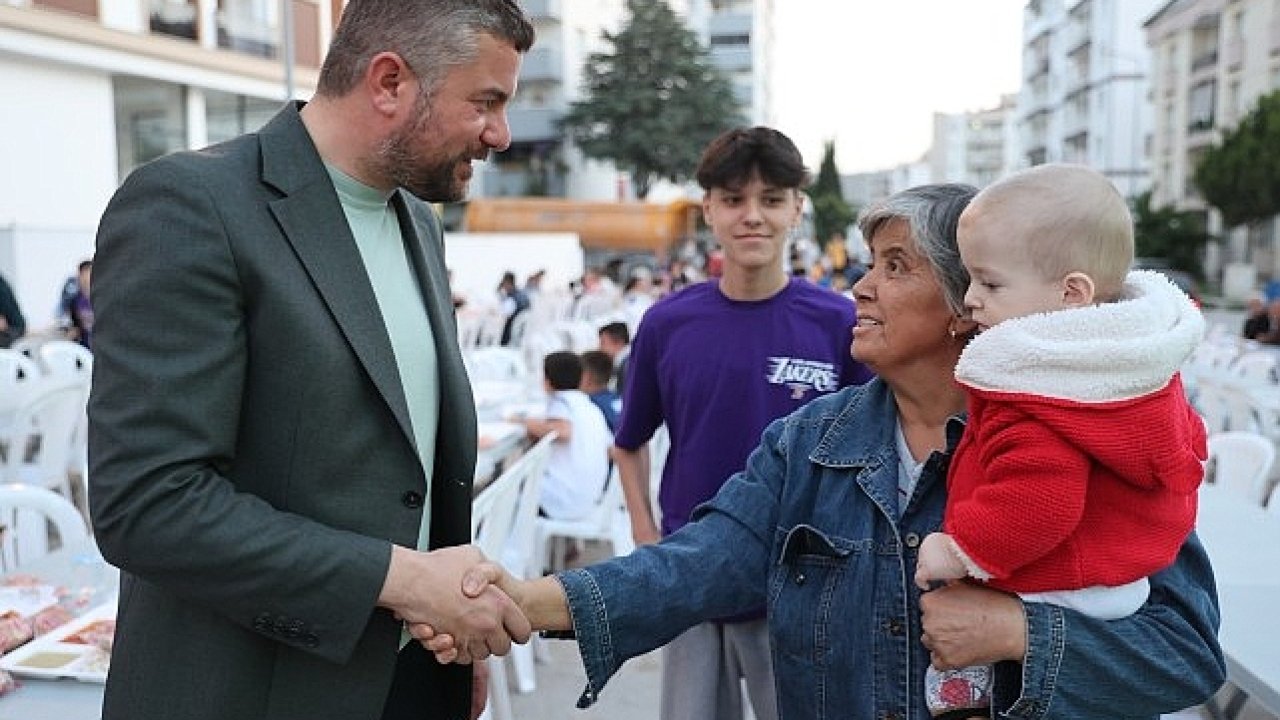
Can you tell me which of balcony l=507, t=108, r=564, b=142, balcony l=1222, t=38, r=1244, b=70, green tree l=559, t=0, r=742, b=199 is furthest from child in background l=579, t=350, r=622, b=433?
balcony l=507, t=108, r=564, b=142

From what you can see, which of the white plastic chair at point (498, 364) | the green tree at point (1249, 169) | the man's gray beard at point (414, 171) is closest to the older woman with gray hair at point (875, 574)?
the man's gray beard at point (414, 171)

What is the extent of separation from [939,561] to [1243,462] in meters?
4.11

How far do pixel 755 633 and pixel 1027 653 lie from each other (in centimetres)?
114

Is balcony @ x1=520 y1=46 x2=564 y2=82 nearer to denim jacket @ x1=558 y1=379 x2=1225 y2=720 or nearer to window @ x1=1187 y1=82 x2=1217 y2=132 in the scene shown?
window @ x1=1187 y1=82 x2=1217 y2=132

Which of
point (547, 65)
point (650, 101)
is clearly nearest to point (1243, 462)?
point (650, 101)

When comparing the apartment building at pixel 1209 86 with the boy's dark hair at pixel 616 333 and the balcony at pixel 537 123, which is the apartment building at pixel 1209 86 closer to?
the balcony at pixel 537 123

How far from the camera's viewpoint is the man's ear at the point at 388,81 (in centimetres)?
156

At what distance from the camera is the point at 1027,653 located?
4.59 feet

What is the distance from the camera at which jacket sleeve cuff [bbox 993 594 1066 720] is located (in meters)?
1.39

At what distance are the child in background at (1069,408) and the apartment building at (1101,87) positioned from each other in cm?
4974

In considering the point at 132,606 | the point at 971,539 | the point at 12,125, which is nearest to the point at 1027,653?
the point at 971,539

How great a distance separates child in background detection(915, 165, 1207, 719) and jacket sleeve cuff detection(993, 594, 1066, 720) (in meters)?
0.02

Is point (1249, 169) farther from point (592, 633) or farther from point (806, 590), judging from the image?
point (592, 633)

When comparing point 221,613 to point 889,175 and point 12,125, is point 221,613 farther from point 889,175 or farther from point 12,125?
point 889,175
